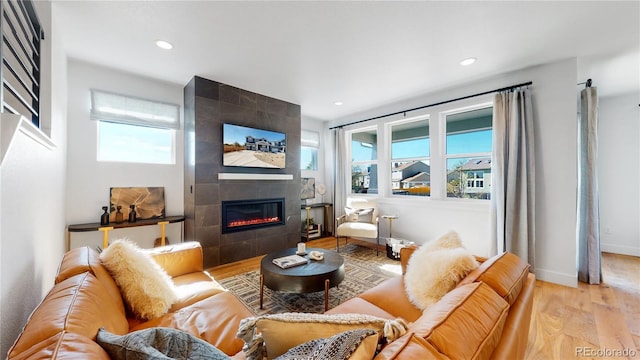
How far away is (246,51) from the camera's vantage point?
251 cm

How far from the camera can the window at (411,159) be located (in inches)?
157

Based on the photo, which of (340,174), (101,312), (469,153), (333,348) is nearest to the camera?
(333,348)

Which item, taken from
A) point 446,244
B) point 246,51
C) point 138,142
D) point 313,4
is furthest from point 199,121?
point 446,244

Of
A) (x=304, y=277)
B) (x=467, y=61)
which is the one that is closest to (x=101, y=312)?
(x=304, y=277)

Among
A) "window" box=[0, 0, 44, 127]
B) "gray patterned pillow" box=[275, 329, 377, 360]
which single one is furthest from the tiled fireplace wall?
"gray patterned pillow" box=[275, 329, 377, 360]

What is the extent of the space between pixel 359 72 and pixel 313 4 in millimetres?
1306

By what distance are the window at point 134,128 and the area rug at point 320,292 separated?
204 centimetres

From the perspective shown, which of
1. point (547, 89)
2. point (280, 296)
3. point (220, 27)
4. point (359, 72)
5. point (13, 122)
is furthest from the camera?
point (359, 72)

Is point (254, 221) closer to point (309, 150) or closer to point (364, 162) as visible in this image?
point (309, 150)

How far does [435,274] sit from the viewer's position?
4.52 ft

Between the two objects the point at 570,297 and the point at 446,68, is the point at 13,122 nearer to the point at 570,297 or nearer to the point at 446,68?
the point at 446,68

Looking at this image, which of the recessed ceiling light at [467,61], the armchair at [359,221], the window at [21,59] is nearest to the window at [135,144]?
the window at [21,59]

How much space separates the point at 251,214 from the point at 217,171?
2.82 ft

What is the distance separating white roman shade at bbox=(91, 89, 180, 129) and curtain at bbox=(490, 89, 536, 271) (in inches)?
172
